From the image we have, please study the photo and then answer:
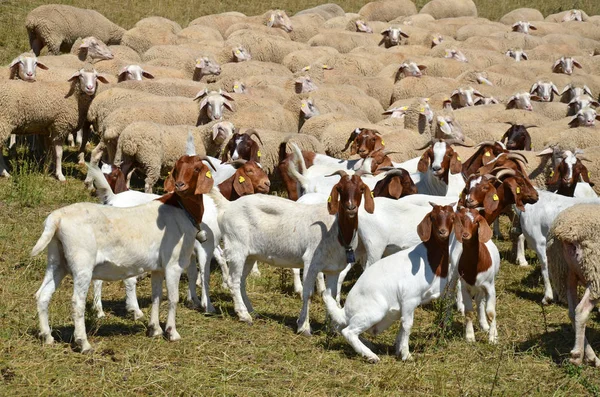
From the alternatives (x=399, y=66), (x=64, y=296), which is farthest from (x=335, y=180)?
(x=399, y=66)

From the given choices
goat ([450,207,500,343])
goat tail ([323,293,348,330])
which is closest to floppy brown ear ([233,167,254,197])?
goat tail ([323,293,348,330])

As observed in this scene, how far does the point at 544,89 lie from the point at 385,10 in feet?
44.3

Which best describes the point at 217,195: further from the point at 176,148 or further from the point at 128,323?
the point at 176,148

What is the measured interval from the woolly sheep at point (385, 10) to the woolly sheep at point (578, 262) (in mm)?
25264

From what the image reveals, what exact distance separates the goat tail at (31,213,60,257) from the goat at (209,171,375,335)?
90.0 inches

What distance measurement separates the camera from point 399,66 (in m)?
21.4

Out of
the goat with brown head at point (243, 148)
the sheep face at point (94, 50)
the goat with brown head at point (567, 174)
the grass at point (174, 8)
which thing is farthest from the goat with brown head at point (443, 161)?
the grass at point (174, 8)

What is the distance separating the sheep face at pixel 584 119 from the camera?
16672 mm

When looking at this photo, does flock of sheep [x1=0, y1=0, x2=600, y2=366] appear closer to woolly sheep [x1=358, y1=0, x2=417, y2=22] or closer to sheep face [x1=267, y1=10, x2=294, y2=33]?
sheep face [x1=267, y1=10, x2=294, y2=33]

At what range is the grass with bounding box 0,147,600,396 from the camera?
6.89m

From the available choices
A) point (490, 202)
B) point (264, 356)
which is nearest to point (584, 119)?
point (490, 202)

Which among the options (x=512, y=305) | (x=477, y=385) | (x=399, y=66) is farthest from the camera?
(x=399, y=66)

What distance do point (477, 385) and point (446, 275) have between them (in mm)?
1013

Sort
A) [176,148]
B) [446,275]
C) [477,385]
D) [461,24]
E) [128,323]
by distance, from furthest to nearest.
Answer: [461,24] → [176,148] → [128,323] → [446,275] → [477,385]
